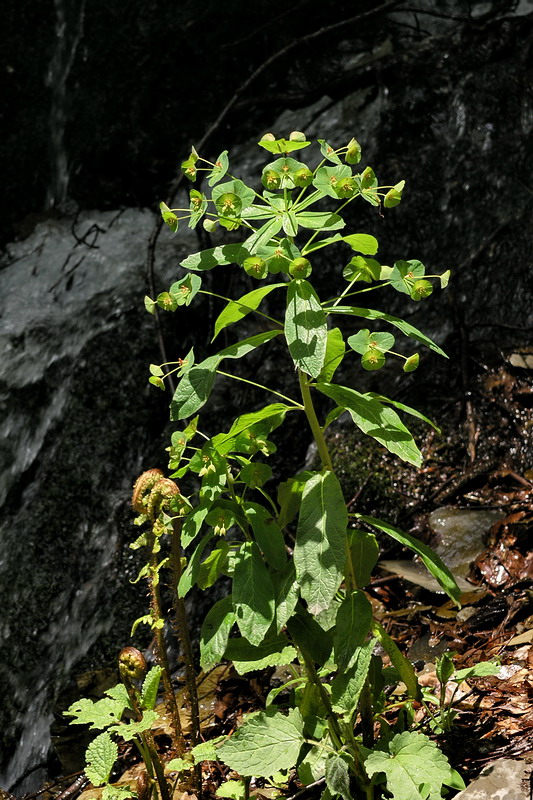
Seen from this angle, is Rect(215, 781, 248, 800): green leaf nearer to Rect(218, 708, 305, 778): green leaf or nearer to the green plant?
the green plant

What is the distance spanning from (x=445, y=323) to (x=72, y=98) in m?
4.46

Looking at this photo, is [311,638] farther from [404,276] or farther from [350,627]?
[404,276]

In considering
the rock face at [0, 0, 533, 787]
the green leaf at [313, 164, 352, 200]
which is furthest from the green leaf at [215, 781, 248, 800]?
the rock face at [0, 0, 533, 787]

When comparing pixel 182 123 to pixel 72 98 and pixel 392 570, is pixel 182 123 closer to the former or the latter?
pixel 72 98

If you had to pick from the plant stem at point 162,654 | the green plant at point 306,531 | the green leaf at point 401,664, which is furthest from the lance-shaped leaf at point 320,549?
the plant stem at point 162,654

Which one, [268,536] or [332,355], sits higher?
[332,355]

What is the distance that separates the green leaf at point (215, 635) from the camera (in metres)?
1.73

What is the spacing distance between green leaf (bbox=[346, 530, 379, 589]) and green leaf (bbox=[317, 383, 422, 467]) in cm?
25

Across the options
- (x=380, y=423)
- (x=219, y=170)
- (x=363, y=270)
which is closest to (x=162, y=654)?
(x=380, y=423)

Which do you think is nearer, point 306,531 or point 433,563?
point 306,531

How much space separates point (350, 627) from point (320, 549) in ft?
0.63

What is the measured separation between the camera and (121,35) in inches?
271

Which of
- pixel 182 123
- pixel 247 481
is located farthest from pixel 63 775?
pixel 182 123

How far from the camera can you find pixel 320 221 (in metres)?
1.71
